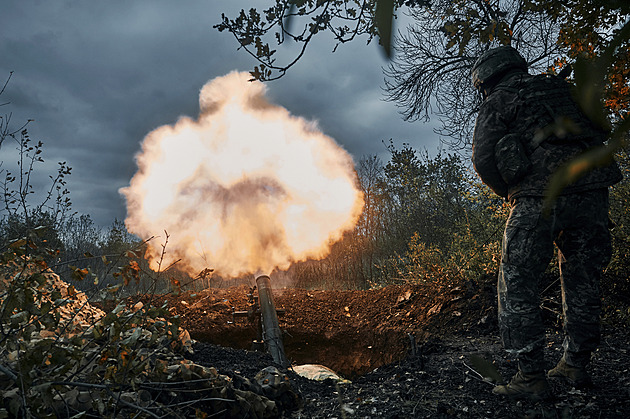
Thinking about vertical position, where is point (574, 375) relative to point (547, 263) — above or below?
below

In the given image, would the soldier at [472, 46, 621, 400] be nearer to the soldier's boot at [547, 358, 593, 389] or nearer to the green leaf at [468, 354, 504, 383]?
the soldier's boot at [547, 358, 593, 389]

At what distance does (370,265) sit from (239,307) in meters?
7.27

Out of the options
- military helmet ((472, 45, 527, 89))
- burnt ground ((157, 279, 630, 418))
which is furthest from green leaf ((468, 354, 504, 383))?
military helmet ((472, 45, 527, 89))

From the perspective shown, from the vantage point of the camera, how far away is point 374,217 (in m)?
16.4

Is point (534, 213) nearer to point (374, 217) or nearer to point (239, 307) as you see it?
point (239, 307)

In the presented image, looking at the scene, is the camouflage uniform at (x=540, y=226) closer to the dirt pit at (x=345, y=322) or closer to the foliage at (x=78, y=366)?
the foliage at (x=78, y=366)

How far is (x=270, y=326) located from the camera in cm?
645

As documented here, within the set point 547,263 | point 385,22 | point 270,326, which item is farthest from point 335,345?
point 385,22

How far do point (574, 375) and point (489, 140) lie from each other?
196 cm

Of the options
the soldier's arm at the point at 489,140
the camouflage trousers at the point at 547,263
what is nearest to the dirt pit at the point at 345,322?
the camouflage trousers at the point at 547,263

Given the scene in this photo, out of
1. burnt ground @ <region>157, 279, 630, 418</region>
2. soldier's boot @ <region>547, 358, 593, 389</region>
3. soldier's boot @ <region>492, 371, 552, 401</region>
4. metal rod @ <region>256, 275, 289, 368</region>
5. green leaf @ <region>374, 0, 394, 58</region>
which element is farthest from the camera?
metal rod @ <region>256, 275, 289, 368</region>

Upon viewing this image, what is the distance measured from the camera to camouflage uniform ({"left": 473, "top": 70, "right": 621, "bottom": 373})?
A: 3096mm

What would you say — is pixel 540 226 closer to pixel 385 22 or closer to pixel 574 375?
pixel 574 375

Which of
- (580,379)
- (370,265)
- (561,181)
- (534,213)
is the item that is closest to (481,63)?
(534,213)
